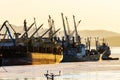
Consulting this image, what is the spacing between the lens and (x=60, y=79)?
3130 inches

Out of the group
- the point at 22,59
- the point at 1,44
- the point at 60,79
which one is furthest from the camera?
the point at 1,44

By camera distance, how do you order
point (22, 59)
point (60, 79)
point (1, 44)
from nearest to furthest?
1. point (60, 79)
2. point (22, 59)
3. point (1, 44)

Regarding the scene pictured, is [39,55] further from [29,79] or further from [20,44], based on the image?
[29,79]

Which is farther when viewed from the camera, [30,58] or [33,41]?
[33,41]

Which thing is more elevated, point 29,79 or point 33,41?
point 33,41

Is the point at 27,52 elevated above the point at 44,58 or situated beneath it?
elevated above

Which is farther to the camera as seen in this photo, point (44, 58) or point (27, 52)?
point (44, 58)

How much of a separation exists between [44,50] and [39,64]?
43.0 feet

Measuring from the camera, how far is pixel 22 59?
15925 centimetres

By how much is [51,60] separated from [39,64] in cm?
1339

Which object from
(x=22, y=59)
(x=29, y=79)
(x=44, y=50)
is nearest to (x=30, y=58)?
(x=22, y=59)

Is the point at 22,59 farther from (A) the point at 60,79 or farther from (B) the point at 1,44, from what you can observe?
(A) the point at 60,79

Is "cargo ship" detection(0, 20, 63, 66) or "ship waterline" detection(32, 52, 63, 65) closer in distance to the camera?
"cargo ship" detection(0, 20, 63, 66)

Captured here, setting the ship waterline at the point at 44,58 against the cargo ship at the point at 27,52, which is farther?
the ship waterline at the point at 44,58
